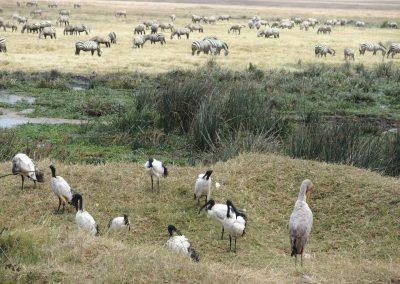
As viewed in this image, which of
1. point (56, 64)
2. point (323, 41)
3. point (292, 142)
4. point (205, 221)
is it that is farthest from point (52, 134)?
point (323, 41)

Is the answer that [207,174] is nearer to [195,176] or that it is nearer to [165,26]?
[195,176]

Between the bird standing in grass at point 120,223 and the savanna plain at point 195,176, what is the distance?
0.12 m

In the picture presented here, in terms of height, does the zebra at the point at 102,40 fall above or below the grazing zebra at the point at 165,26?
above

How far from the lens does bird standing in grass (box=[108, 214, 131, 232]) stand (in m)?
8.64

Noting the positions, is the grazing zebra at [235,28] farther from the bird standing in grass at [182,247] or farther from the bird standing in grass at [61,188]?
the bird standing in grass at [182,247]

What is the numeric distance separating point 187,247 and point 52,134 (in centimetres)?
899

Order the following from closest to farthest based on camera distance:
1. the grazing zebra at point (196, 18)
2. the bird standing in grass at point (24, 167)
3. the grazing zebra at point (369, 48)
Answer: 1. the bird standing in grass at point (24, 167)
2. the grazing zebra at point (369, 48)
3. the grazing zebra at point (196, 18)

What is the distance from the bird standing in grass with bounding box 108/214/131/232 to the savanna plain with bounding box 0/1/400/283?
0.12 metres

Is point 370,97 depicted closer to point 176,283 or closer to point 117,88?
point 117,88

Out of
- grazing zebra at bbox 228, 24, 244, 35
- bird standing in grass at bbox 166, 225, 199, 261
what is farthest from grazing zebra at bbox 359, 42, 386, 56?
bird standing in grass at bbox 166, 225, 199, 261

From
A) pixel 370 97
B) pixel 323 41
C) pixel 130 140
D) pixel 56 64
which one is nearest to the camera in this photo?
pixel 130 140

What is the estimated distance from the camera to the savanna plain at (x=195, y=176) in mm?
7082

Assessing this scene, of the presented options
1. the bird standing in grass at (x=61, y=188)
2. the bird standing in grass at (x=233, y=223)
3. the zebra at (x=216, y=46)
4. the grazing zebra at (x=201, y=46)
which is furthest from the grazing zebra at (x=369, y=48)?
the bird standing in grass at (x=233, y=223)

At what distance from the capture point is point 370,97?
2166 cm
